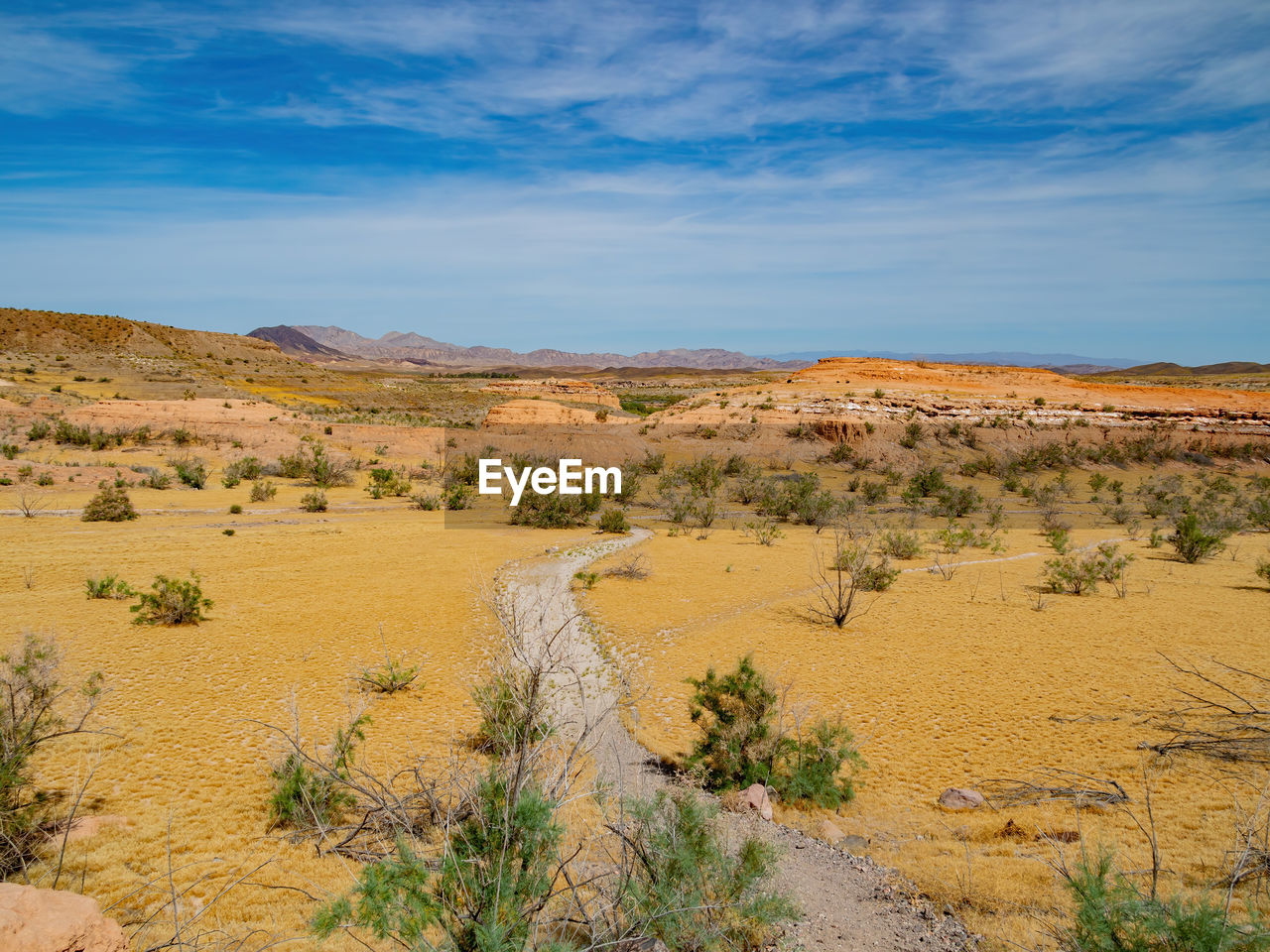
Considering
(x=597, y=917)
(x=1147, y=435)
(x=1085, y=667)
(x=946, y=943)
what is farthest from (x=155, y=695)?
(x=1147, y=435)

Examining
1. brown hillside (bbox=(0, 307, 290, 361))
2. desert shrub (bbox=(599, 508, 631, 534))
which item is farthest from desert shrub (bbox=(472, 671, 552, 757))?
brown hillside (bbox=(0, 307, 290, 361))

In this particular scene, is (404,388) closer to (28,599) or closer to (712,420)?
(712,420)

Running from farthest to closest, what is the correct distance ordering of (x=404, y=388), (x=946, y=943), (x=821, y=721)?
(x=404, y=388), (x=821, y=721), (x=946, y=943)

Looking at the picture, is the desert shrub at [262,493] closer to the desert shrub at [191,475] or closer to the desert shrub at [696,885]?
the desert shrub at [191,475]

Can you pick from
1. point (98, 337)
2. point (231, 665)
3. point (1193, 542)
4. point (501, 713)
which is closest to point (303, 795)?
point (501, 713)

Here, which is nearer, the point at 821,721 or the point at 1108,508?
the point at 821,721

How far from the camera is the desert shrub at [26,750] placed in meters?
4.75

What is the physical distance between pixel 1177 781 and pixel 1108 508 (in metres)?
25.4

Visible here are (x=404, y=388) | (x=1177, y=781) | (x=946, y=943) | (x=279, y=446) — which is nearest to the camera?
(x=946, y=943)

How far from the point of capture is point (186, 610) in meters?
10.8

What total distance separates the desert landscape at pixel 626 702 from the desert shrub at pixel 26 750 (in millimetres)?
57

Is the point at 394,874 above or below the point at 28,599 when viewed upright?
above

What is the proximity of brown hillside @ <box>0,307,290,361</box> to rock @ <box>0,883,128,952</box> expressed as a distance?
72.0m

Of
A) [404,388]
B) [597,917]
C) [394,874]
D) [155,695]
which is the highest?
[404,388]
